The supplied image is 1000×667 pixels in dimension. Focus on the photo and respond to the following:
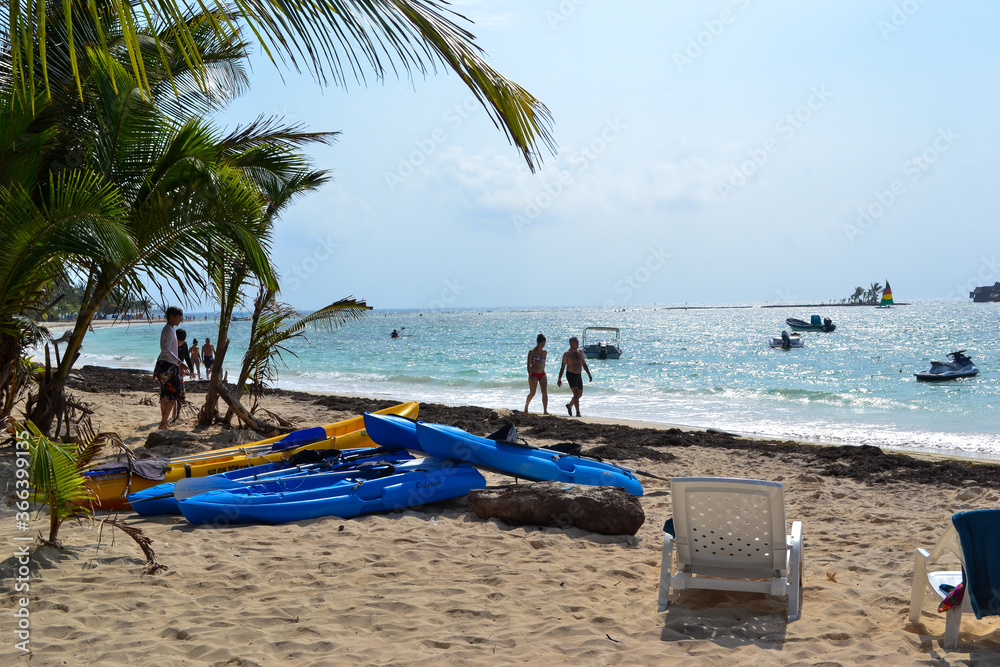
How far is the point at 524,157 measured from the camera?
96.7 inches

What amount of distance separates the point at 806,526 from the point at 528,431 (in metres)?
5.83

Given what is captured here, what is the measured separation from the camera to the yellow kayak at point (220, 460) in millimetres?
6011

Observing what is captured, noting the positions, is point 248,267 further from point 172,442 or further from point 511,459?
point 511,459

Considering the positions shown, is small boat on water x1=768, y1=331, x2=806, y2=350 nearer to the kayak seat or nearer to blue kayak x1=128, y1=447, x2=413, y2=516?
the kayak seat

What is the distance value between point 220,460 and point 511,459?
291cm

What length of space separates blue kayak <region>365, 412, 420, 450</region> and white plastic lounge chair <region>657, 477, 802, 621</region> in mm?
3568

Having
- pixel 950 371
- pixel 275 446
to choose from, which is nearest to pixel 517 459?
pixel 275 446

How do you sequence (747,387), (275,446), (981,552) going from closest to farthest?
1. (981,552)
2. (275,446)
3. (747,387)

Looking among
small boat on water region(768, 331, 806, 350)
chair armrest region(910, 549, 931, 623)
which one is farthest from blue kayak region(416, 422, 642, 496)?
small boat on water region(768, 331, 806, 350)

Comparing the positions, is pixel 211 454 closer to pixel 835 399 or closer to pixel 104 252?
pixel 104 252

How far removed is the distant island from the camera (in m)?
142

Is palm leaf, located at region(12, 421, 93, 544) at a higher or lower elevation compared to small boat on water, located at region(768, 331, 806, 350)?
lower

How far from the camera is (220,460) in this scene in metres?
7.02

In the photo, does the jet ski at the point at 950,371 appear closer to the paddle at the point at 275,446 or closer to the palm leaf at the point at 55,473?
the paddle at the point at 275,446
